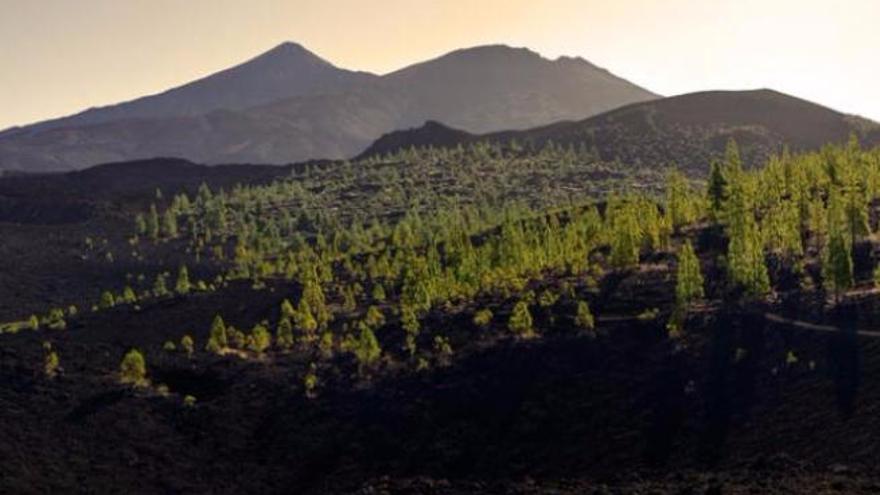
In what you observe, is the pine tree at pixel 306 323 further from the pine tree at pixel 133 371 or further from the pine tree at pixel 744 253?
the pine tree at pixel 744 253

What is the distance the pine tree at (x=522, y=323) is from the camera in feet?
268

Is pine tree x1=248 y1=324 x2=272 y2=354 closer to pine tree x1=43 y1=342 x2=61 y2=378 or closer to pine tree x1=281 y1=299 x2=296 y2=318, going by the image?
pine tree x1=281 y1=299 x2=296 y2=318

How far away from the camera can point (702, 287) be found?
8650 centimetres

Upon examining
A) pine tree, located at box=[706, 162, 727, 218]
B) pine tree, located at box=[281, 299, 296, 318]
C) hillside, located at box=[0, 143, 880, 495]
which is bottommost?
hillside, located at box=[0, 143, 880, 495]

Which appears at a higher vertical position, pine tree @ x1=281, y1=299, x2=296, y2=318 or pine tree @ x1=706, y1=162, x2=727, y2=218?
pine tree @ x1=706, y1=162, x2=727, y2=218

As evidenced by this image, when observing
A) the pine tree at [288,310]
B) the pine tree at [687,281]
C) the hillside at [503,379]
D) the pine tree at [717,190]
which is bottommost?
the hillside at [503,379]

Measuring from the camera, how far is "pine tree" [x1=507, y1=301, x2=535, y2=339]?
81.8 meters

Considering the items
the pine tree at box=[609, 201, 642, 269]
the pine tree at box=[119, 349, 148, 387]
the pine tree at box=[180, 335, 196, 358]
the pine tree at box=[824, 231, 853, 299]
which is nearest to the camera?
the pine tree at box=[824, 231, 853, 299]

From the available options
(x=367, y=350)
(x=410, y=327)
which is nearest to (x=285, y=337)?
(x=367, y=350)

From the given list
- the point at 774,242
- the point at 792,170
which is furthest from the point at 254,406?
the point at 792,170

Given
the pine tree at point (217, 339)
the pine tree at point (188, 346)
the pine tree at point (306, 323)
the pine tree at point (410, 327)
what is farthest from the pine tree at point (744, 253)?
the pine tree at point (188, 346)

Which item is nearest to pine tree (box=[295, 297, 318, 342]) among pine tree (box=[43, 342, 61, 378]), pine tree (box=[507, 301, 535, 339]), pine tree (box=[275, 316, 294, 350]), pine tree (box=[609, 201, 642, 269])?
pine tree (box=[275, 316, 294, 350])

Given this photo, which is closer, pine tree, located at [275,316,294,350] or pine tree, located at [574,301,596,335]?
pine tree, located at [574,301,596,335]

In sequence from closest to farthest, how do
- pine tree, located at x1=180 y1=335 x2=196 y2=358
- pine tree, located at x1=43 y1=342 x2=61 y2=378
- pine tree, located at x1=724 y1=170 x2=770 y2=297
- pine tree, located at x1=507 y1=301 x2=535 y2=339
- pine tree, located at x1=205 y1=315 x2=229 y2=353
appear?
pine tree, located at x1=43 y1=342 x2=61 y2=378 → pine tree, located at x1=724 y1=170 x2=770 y2=297 → pine tree, located at x1=507 y1=301 x2=535 y2=339 → pine tree, located at x1=205 y1=315 x2=229 y2=353 → pine tree, located at x1=180 y1=335 x2=196 y2=358
